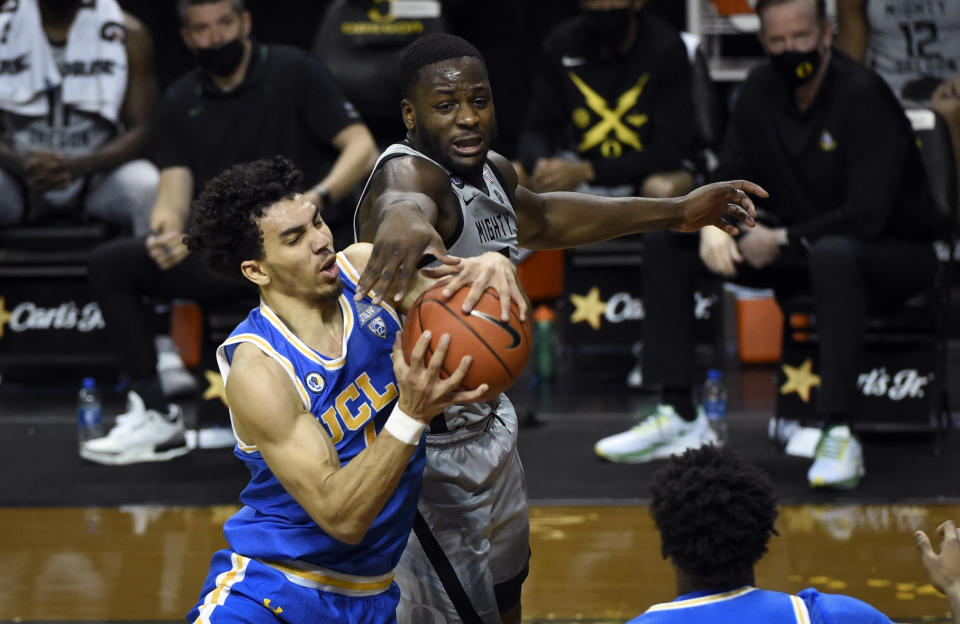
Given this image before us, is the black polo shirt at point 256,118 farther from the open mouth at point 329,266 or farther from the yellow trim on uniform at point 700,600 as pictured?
the yellow trim on uniform at point 700,600

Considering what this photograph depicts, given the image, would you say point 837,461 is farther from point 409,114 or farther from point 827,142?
point 409,114

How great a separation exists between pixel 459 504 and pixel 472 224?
1.92 ft

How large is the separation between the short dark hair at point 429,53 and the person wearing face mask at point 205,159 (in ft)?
8.53

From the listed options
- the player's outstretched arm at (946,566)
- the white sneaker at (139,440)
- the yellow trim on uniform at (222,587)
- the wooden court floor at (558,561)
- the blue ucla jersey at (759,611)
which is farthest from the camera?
the white sneaker at (139,440)

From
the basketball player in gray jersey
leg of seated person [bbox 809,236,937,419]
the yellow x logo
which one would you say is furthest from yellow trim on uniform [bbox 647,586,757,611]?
the yellow x logo

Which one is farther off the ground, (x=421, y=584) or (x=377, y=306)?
(x=377, y=306)

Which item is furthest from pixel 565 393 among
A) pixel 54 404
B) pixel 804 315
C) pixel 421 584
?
pixel 421 584

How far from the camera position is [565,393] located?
6.59m

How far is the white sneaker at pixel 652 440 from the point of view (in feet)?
17.8

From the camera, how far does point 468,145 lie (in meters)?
2.92

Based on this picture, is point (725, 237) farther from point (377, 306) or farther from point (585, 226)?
point (377, 306)

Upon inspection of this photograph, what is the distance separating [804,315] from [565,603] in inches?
86.6

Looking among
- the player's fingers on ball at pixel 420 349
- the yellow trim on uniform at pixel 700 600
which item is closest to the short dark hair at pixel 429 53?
the player's fingers on ball at pixel 420 349

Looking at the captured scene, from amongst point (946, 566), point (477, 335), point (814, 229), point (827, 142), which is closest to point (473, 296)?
point (477, 335)
